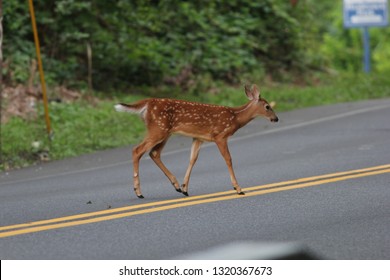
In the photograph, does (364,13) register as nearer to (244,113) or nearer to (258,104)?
(258,104)

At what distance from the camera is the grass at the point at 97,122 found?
1697 cm

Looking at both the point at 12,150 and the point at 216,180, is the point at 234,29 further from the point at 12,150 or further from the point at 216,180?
the point at 216,180

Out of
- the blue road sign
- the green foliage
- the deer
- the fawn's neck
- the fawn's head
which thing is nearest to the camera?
the deer

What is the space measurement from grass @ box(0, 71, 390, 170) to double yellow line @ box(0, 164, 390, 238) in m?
5.54

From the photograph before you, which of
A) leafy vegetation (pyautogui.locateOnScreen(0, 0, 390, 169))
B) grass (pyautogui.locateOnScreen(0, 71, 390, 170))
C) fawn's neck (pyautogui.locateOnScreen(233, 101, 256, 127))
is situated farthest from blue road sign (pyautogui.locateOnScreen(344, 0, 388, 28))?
fawn's neck (pyautogui.locateOnScreen(233, 101, 256, 127))

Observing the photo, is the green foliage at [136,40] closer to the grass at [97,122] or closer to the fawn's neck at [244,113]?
the grass at [97,122]

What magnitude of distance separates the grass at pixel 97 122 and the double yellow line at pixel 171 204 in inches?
218

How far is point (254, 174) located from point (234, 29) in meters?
14.2

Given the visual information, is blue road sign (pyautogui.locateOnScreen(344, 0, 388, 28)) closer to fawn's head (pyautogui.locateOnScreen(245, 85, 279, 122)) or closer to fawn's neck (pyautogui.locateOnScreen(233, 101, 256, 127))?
fawn's head (pyautogui.locateOnScreen(245, 85, 279, 122))

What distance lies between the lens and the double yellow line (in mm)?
9477

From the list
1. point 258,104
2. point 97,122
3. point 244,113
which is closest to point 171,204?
point 244,113

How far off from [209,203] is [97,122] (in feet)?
31.0

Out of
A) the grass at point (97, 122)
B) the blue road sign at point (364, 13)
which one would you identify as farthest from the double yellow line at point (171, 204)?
the blue road sign at point (364, 13)

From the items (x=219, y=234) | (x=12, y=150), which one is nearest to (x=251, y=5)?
(x=12, y=150)
